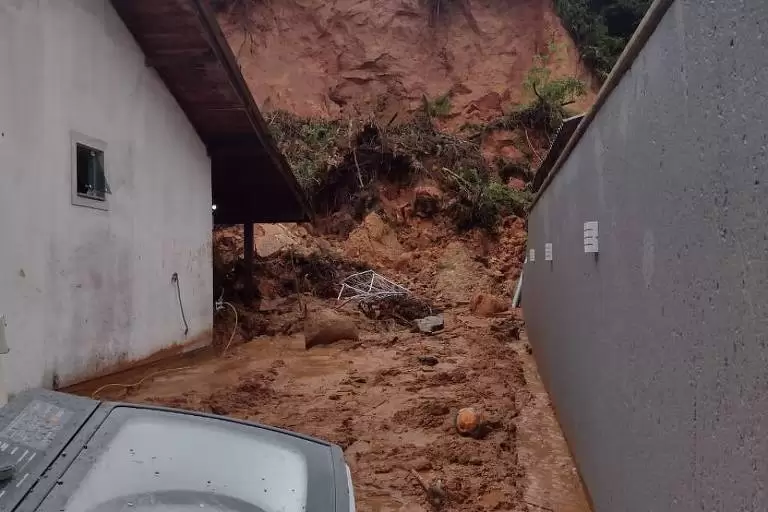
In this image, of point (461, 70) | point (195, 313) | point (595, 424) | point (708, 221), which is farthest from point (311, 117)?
point (708, 221)

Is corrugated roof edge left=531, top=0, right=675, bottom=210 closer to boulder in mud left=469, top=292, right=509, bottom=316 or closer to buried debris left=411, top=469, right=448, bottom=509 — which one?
buried debris left=411, top=469, right=448, bottom=509

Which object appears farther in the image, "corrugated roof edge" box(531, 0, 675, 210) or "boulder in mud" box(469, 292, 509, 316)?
"boulder in mud" box(469, 292, 509, 316)

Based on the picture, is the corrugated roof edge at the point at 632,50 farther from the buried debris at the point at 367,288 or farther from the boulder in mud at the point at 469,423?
the buried debris at the point at 367,288

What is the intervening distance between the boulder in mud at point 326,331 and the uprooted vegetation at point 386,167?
8424mm

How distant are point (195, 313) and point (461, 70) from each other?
16.1 m

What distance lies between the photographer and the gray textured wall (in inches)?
51.3

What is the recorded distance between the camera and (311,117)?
20.4 meters

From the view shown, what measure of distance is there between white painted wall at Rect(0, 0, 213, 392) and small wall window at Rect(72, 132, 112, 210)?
9 cm

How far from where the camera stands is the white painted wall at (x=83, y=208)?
516cm

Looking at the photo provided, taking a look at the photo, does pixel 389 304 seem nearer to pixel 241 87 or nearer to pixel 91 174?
pixel 241 87

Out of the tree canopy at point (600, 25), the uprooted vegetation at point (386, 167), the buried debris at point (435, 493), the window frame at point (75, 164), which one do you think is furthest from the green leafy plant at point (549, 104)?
the buried debris at point (435, 493)

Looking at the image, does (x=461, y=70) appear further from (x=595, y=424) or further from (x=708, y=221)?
(x=708, y=221)

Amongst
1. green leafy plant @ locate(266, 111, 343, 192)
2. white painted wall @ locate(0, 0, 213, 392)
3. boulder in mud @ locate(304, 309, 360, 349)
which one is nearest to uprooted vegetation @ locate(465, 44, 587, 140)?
green leafy plant @ locate(266, 111, 343, 192)

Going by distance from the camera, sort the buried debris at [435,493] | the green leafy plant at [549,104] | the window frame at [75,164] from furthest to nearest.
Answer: the green leafy plant at [549,104]
the window frame at [75,164]
the buried debris at [435,493]
